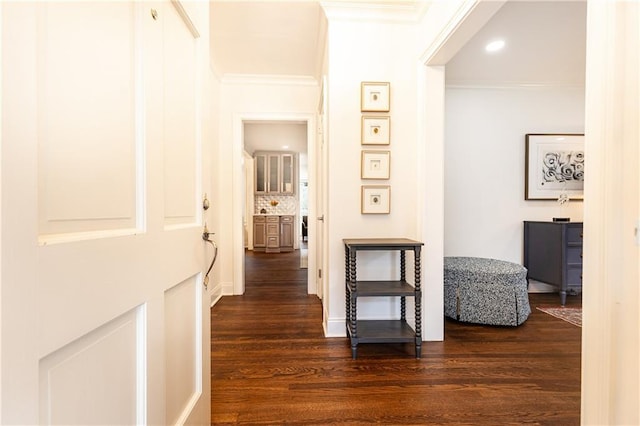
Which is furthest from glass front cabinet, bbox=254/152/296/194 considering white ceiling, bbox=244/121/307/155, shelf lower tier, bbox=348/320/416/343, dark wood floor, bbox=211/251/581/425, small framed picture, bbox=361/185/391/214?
shelf lower tier, bbox=348/320/416/343

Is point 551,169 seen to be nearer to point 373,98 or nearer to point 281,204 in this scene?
point 373,98

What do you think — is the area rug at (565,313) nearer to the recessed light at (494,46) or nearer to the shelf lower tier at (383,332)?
the shelf lower tier at (383,332)

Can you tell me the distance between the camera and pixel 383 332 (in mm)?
2178

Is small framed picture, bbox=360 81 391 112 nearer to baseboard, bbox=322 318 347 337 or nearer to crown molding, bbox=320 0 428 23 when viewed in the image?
crown molding, bbox=320 0 428 23

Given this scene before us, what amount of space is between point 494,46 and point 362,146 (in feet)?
5.22

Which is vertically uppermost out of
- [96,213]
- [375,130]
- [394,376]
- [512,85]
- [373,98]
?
[512,85]

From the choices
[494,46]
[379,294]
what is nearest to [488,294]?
[379,294]

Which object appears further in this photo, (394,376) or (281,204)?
(281,204)

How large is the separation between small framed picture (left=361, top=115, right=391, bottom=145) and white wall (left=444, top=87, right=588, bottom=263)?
57.9 inches

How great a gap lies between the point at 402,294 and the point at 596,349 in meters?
1.29

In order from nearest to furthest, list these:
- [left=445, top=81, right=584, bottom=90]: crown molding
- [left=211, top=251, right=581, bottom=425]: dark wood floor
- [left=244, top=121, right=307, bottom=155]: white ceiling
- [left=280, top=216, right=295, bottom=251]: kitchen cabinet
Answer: [left=211, top=251, right=581, bottom=425]: dark wood floor < [left=445, top=81, right=584, bottom=90]: crown molding < [left=244, top=121, right=307, bottom=155]: white ceiling < [left=280, top=216, right=295, bottom=251]: kitchen cabinet

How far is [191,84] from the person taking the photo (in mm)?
1114

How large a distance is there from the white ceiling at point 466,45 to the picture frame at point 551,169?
2.15ft

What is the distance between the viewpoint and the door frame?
3.57m
